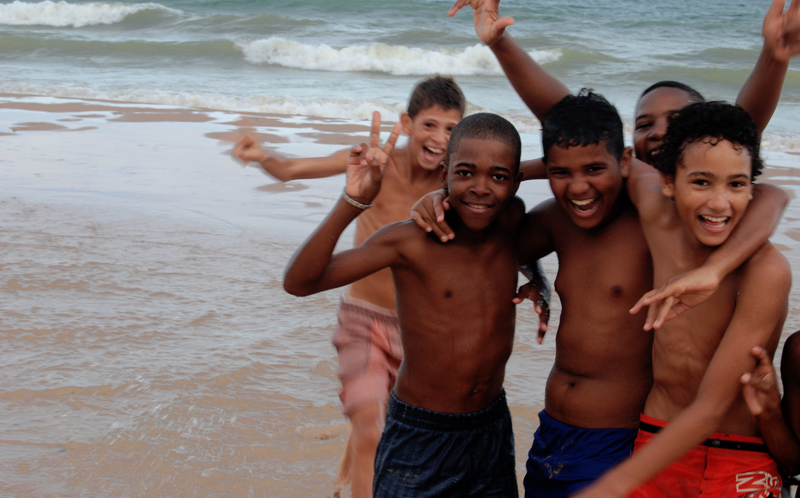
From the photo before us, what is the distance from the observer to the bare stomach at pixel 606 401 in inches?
93.6

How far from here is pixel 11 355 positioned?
3.91 meters

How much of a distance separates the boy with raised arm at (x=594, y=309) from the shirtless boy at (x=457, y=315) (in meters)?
0.13

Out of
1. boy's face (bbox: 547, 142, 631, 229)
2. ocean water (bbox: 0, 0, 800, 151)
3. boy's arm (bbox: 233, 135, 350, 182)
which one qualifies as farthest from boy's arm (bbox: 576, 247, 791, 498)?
ocean water (bbox: 0, 0, 800, 151)

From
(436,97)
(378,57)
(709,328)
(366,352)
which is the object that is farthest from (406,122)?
(378,57)

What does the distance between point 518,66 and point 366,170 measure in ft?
2.38

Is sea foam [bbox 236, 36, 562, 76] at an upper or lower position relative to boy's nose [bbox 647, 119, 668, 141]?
upper

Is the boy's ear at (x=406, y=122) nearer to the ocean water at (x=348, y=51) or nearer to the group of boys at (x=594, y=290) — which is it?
the group of boys at (x=594, y=290)

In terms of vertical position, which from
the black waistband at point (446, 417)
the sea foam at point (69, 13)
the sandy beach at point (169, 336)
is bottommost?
the sandy beach at point (169, 336)

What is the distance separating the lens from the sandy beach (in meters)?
3.17

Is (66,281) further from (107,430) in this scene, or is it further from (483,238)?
(483,238)

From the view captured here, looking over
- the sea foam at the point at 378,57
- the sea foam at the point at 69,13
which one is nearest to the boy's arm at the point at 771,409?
the sea foam at the point at 378,57

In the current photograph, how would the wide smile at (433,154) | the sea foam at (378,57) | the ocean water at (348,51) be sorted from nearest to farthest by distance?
the wide smile at (433,154)
the ocean water at (348,51)
the sea foam at (378,57)

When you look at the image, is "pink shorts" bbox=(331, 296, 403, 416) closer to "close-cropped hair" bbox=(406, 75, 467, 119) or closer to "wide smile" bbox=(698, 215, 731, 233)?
"close-cropped hair" bbox=(406, 75, 467, 119)

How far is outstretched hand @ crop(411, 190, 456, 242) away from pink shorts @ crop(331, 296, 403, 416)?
0.72 metres
